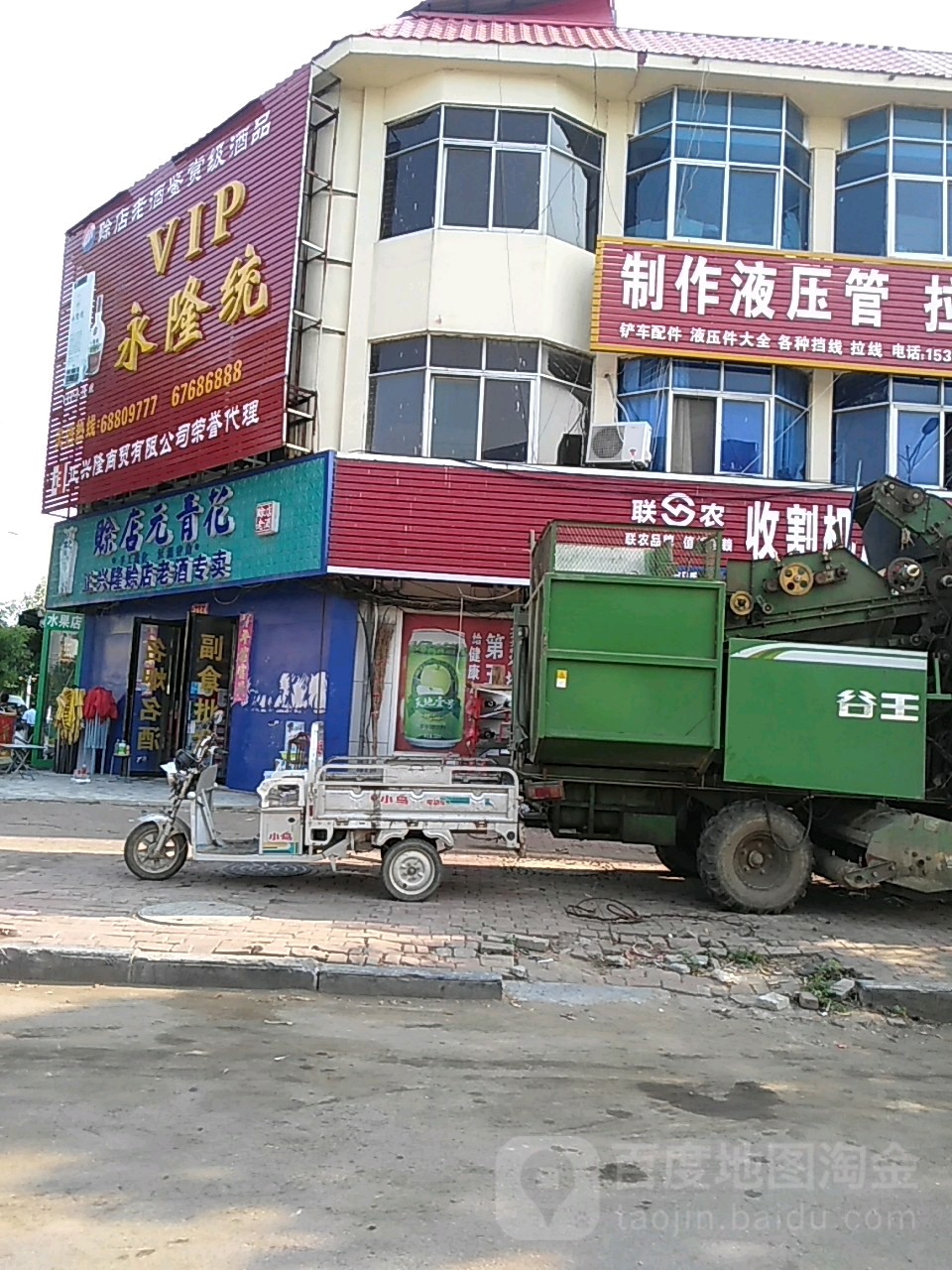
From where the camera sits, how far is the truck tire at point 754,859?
863cm

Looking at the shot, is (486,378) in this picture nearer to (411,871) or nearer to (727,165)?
(727,165)

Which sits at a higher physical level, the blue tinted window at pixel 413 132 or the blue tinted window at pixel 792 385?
the blue tinted window at pixel 413 132

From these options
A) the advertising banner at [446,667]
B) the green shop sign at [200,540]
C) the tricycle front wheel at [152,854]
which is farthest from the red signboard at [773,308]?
the tricycle front wheel at [152,854]

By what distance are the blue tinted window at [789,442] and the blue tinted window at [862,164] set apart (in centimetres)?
365

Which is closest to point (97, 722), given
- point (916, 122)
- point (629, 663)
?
point (629, 663)

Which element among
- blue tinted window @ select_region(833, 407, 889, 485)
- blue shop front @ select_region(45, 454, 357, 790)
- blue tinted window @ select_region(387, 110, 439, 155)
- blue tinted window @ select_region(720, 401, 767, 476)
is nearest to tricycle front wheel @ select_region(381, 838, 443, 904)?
blue shop front @ select_region(45, 454, 357, 790)

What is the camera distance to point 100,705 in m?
19.0

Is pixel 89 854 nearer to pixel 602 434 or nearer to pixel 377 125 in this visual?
pixel 602 434

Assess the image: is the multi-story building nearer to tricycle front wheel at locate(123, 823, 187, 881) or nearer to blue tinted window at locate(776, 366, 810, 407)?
blue tinted window at locate(776, 366, 810, 407)

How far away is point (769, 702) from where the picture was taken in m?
8.48

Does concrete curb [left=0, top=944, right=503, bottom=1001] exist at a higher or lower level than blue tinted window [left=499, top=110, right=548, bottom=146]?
lower

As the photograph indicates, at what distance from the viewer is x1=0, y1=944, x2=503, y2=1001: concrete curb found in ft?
20.4

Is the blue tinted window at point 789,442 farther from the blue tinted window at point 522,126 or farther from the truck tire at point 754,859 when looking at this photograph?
the truck tire at point 754,859

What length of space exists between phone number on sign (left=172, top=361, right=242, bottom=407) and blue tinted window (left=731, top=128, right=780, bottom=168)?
7.95 meters
